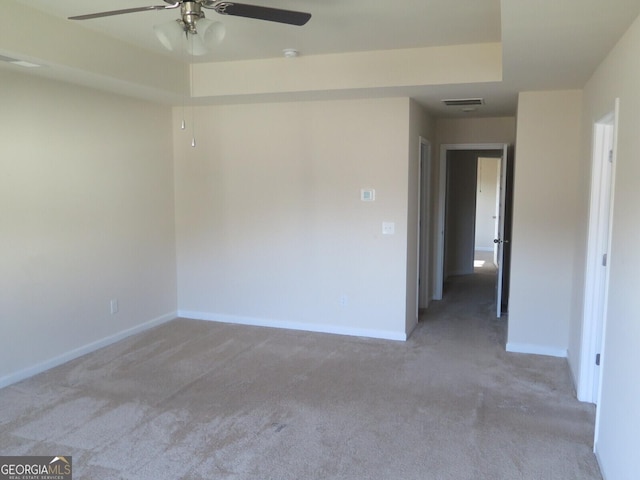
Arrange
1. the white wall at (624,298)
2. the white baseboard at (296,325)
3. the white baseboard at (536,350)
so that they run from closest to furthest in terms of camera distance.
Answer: the white wall at (624,298), the white baseboard at (536,350), the white baseboard at (296,325)

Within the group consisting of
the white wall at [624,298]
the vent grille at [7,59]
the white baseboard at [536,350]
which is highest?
the vent grille at [7,59]

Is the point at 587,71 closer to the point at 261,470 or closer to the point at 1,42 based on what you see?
the point at 261,470

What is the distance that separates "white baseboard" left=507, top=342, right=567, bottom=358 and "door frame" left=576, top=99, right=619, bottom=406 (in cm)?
94

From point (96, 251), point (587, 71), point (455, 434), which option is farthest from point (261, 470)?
point (587, 71)

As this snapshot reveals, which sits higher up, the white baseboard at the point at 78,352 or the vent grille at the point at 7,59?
the vent grille at the point at 7,59

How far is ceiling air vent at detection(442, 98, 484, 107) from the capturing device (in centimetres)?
471

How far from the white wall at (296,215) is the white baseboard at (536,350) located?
1024 millimetres

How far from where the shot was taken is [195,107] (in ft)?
17.5

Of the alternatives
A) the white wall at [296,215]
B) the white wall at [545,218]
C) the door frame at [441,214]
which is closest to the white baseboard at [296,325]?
the white wall at [296,215]

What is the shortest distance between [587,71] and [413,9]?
139 centimetres

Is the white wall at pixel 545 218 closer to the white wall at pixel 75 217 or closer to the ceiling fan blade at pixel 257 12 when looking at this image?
the ceiling fan blade at pixel 257 12

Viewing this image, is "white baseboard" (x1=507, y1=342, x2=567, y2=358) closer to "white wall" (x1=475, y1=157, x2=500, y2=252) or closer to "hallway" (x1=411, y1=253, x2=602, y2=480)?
"hallway" (x1=411, y1=253, x2=602, y2=480)

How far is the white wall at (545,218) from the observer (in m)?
4.25

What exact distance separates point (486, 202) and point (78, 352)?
→ 31.3 ft
